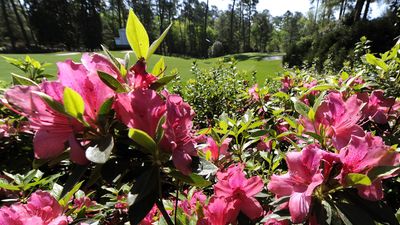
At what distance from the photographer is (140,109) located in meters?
0.57

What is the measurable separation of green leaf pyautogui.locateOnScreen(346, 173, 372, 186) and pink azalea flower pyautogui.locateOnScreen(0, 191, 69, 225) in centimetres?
69

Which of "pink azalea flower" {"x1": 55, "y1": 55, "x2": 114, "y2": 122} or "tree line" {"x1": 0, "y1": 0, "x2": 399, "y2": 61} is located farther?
"tree line" {"x1": 0, "y1": 0, "x2": 399, "y2": 61}

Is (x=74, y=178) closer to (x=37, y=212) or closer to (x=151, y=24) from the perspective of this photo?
(x=37, y=212)

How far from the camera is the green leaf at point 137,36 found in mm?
614

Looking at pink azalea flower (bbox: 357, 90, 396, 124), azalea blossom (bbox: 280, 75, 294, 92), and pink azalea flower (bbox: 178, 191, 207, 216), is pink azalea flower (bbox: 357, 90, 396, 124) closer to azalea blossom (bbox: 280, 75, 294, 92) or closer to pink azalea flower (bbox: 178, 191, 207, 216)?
pink azalea flower (bbox: 178, 191, 207, 216)

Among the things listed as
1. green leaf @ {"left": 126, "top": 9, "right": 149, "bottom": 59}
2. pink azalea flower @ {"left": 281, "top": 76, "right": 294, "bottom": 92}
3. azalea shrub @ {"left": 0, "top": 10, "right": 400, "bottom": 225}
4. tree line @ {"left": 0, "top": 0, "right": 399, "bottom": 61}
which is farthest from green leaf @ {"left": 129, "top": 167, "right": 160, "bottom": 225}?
tree line @ {"left": 0, "top": 0, "right": 399, "bottom": 61}

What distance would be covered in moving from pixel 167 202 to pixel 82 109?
2.21 ft

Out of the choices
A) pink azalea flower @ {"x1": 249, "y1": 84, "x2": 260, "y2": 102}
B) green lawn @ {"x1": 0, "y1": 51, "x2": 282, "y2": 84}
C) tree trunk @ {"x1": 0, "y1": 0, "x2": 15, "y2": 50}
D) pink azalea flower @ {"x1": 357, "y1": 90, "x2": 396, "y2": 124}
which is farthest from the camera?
tree trunk @ {"x1": 0, "y1": 0, "x2": 15, "y2": 50}

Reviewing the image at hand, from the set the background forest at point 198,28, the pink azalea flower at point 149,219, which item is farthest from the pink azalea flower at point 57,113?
the background forest at point 198,28

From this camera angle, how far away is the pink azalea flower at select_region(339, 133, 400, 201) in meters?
0.66

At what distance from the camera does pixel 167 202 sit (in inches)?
43.5

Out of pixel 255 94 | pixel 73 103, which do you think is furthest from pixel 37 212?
pixel 255 94

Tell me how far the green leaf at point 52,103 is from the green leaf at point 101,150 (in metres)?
0.08

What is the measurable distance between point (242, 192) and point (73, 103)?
541 mm
